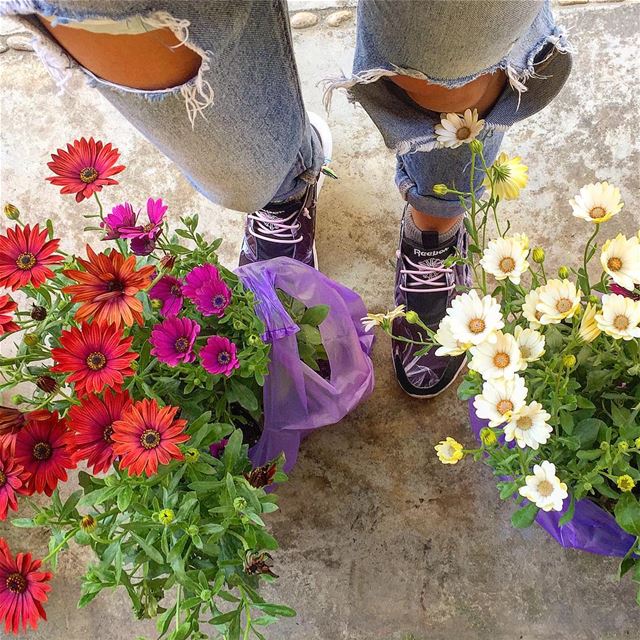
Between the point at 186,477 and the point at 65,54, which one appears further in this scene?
the point at 186,477

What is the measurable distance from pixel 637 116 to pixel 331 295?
761mm

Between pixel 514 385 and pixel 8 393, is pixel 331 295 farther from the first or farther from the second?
pixel 8 393

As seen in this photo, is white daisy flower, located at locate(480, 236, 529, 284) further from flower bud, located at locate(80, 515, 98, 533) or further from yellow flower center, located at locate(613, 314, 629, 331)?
flower bud, located at locate(80, 515, 98, 533)

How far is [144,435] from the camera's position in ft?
2.08

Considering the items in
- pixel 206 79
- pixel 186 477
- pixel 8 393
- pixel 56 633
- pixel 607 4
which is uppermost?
pixel 206 79

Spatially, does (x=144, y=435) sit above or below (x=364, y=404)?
above

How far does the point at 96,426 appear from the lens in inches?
26.0

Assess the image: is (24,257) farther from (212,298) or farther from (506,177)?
(506,177)

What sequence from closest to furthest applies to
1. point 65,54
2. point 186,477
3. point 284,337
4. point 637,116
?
point 65,54, point 186,477, point 284,337, point 637,116

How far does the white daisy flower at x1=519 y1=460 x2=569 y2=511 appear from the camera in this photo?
2.17 feet

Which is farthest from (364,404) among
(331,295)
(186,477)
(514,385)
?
(514,385)

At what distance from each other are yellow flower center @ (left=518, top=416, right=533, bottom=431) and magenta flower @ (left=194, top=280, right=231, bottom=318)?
34 centimetres

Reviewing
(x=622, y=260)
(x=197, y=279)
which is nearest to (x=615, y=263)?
(x=622, y=260)

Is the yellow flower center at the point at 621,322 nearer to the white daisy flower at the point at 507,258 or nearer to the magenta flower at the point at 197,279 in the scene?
the white daisy flower at the point at 507,258
